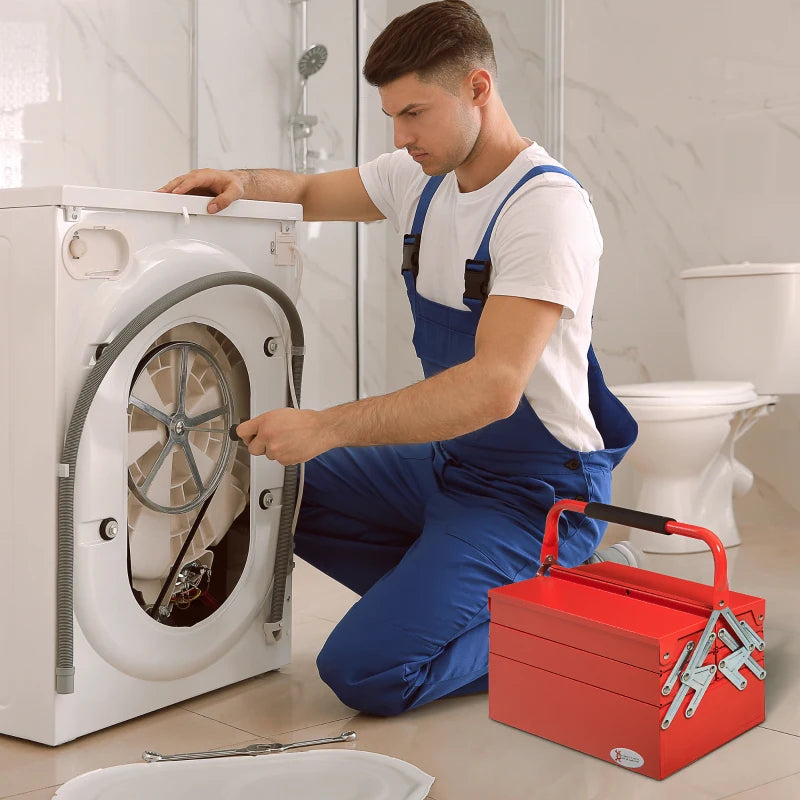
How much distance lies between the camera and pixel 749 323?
2834 millimetres

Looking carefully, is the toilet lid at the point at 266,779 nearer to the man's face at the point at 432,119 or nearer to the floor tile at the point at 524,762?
the floor tile at the point at 524,762

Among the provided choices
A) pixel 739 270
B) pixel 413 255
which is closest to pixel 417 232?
pixel 413 255

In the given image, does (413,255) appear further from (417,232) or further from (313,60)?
(313,60)

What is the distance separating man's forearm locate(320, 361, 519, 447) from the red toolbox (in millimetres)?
211

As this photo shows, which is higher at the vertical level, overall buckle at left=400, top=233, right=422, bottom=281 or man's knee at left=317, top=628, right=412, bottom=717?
overall buckle at left=400, top=233, right=422, bottom=281

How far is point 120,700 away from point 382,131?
8.26 feet

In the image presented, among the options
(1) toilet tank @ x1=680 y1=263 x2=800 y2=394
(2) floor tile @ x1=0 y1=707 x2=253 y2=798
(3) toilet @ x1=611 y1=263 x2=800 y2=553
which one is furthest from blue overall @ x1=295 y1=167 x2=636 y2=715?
(1) toilet tank @ x1=680 y1=263 x2=800 y2=394

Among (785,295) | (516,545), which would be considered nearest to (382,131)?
(785,295)

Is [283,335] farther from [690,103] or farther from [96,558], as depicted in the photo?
[690,103]

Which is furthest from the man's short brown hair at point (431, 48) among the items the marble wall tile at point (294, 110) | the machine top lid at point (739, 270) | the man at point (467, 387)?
the marble wall tile at point (294, 110)

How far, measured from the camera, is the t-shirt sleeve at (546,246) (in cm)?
154

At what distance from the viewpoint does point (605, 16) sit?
Result: 326 centimetres

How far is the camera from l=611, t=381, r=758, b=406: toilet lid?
102 inches

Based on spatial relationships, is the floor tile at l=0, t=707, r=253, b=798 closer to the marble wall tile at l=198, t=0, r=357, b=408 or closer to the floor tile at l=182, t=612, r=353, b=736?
the floor tile at l=182, t=612, r=353, b=736
